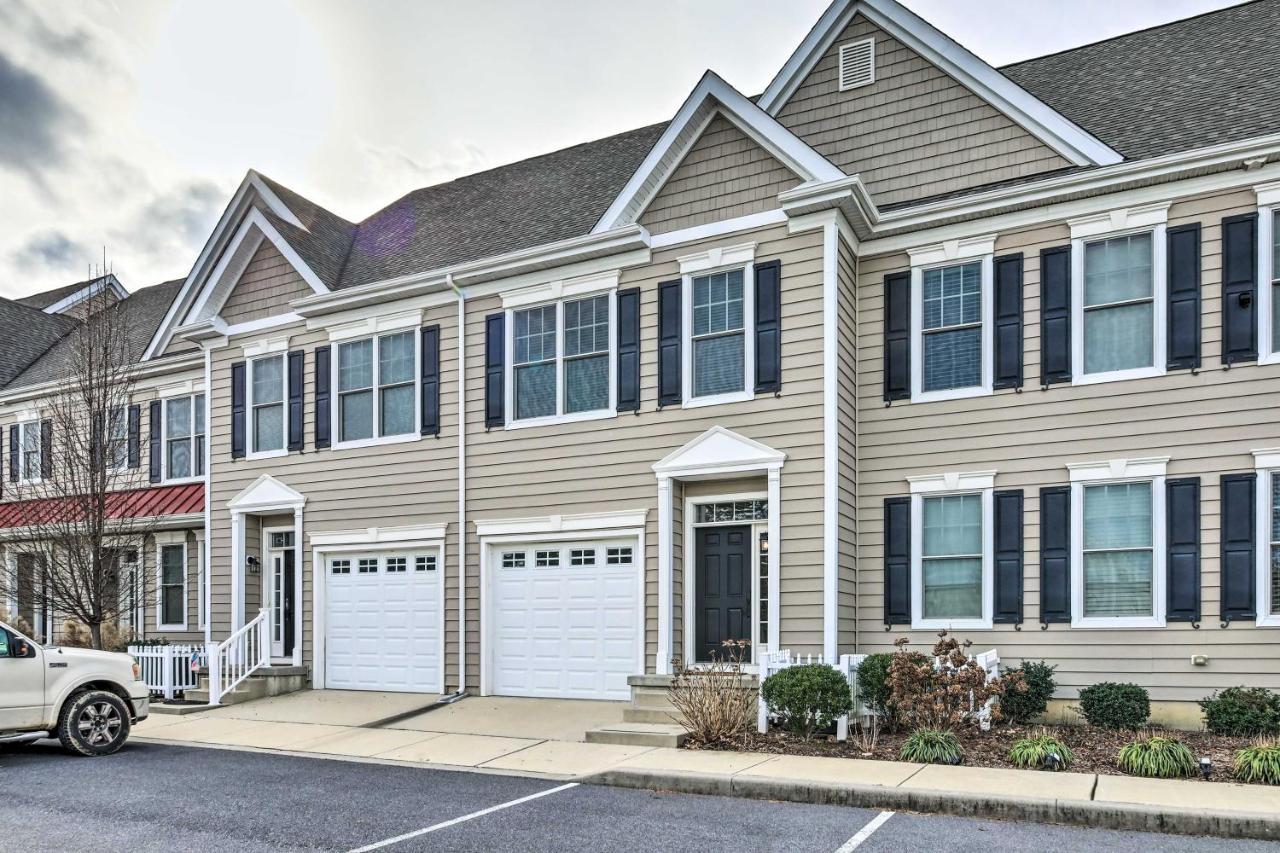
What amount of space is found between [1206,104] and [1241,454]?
15.4 ft

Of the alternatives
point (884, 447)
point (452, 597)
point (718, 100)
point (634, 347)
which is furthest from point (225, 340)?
point (884, 447)

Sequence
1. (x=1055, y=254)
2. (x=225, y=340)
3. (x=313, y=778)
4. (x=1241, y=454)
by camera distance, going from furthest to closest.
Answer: (x=225, y=340), (x=1055, y=254), (x=1241, y=454), (x=313, y=778)

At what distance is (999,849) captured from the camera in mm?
6914

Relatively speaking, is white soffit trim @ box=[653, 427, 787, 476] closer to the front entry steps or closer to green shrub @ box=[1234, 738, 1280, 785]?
green shrub @ box=[1234, 738, 1280, 785]

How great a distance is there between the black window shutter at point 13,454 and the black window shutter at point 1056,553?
21.9 metres

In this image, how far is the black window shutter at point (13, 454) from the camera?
2297 centimetres

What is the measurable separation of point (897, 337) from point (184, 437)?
14.5 metres

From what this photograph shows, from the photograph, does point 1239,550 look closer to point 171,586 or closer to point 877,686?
point 877,686

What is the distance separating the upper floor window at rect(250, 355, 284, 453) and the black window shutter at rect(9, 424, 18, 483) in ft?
29.4

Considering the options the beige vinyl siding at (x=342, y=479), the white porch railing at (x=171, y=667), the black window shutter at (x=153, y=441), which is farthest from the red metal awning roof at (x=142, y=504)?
the white porch railing at (x=171, y=667)

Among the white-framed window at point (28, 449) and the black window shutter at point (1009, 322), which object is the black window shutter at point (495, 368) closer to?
the black window shutter at point (1009, 322)

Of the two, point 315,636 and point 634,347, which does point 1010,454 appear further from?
point 315,636

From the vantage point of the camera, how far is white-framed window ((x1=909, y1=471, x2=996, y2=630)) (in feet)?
40.9

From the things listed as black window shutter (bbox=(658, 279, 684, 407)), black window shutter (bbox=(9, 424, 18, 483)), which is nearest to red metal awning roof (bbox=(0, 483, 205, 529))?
black window shutter (bbox=(9, 424, 18, 483))
